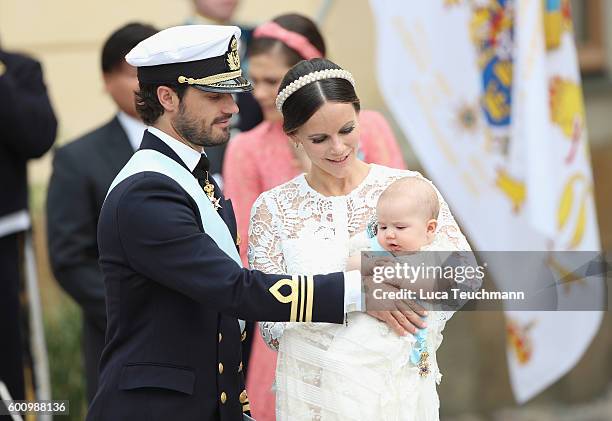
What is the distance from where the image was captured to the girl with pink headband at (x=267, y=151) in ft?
14.8

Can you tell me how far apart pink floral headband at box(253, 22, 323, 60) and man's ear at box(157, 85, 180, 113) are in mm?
1247

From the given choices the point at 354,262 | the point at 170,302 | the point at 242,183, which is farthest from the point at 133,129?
the point at 354,262

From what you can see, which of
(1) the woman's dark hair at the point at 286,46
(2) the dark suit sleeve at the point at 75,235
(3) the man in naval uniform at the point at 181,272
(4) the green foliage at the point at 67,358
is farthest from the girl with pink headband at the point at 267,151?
(4) the green foliage at the point at 67,358

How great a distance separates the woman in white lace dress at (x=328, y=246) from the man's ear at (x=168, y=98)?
12.3 inches

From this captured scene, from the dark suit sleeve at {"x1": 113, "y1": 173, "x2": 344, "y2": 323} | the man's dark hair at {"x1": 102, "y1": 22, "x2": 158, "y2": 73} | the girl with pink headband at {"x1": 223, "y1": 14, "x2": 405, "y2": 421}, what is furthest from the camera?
the man's dark hair at {"x1": 102, "y1": 22, "x2": 158, "y2": 73}

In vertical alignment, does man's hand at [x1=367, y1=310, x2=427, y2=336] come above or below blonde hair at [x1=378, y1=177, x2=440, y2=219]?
below

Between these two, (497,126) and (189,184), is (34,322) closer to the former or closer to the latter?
(189,184)

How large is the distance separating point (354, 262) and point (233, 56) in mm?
643

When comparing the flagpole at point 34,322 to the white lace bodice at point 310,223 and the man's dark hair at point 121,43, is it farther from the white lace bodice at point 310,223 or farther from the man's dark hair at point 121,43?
the white lace bodice at point 310,223

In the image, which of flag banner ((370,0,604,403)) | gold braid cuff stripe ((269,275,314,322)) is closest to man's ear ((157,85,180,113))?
gold braid cuff stripe ((269,275,314,322))

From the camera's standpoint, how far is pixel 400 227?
10.5 ft

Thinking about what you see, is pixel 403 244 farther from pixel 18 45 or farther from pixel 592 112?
pixel 592 112

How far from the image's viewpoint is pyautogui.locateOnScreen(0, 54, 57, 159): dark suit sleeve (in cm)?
464

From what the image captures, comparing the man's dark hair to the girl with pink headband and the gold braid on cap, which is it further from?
the gold braid on cap
